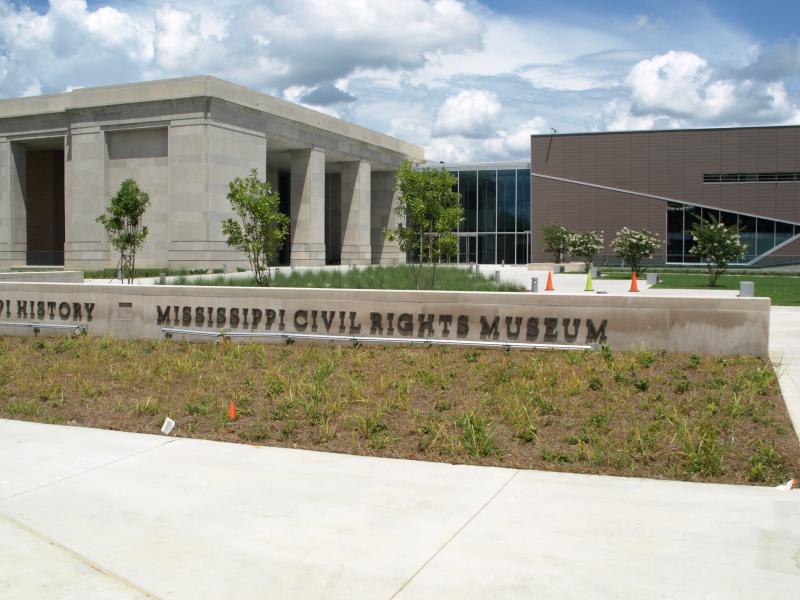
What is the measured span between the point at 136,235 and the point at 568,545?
26.0 m

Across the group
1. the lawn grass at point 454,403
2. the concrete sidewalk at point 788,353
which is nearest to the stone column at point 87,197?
the lawn grass at point 454,403

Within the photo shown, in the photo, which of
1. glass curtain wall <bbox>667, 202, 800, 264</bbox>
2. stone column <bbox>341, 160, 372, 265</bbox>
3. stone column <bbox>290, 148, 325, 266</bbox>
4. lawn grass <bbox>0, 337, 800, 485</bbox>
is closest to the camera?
lawn grass <bbox>0, 337, 800, 485</bbox>

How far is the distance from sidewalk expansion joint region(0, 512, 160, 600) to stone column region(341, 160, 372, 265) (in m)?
49.9

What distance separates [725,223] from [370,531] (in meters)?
62.7

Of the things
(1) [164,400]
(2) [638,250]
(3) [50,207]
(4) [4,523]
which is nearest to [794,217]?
(2) [638,250]

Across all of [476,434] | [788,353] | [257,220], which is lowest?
[476,434]

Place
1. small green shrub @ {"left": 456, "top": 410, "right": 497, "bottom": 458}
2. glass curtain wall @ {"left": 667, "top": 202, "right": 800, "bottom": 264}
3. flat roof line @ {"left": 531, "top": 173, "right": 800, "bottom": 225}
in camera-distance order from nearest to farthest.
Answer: small green shrub @ {"left": 456, "top": 410, "right": 497, "bottom": 458}, glass curtain wall @ {"left": 667, "top": 202, "right": 800, "bottom": 264}, flat roof line @ {"left": 531, "top": 173, "right": 800, "bottom": 225}

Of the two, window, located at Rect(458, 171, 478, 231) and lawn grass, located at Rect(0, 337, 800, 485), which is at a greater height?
window, located at Rect(458, 171, 478, 231)

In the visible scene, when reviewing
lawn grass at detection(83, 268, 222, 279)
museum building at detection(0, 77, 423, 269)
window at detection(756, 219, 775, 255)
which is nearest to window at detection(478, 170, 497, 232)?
museum building at detection(0, 77, 423, 269)

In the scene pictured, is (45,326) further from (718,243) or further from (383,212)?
(383,212)

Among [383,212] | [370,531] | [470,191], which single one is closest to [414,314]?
[370,531]

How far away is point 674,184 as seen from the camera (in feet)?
206

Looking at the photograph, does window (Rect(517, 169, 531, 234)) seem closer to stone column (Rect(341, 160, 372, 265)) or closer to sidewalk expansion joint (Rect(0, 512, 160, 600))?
stone column (Rect(341, 160, 372, 265))

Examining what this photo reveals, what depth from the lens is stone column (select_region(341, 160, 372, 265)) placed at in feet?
183
